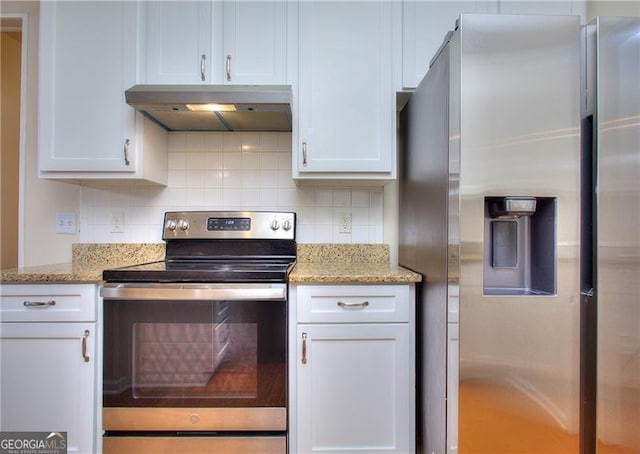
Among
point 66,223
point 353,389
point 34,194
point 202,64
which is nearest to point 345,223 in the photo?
point 353,389

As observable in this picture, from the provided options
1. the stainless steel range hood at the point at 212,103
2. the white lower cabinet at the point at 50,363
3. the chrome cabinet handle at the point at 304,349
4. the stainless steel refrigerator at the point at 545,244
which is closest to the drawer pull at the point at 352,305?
the chrome cabinet handle at the point at 304,349

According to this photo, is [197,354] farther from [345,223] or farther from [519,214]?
[519,214]

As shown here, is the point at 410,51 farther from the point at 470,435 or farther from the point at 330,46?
the point at 470,435

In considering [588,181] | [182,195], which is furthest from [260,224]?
[588,181]

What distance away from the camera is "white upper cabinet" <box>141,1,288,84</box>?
1492 millimetres

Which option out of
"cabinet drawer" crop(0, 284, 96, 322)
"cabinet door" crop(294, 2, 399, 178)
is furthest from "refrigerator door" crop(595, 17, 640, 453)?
"cabinet drawer" crop(0, 284, 96, 322)

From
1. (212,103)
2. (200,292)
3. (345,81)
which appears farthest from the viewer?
(345,81)

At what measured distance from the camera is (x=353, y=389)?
1.27 metres

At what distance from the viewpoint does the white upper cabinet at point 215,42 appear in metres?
1.49

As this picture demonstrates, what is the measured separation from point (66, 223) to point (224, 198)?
0.91 m

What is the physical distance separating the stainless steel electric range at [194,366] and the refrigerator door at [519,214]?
72 cm

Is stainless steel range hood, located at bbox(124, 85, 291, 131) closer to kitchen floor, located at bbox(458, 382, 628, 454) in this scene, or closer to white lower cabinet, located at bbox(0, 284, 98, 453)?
white lower cabinet, located at bbox(0, 284, 98, 453)

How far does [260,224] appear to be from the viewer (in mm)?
1737

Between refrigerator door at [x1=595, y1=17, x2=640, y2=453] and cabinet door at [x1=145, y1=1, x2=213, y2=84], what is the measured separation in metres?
1.58
